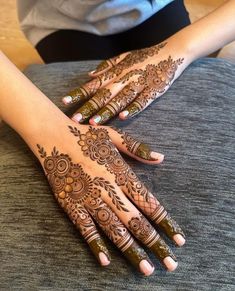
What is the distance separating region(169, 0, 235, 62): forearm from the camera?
2.93 ft

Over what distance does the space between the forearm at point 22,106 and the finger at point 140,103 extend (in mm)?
111

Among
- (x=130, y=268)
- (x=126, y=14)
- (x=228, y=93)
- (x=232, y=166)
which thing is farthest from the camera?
(x=126, y=14)

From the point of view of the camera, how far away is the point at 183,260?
644 mm

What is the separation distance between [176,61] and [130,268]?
42 centimetres

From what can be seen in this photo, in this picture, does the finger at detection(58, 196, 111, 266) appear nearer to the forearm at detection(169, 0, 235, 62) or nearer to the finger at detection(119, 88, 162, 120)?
the finger at detection(119, 88, 162, 120)

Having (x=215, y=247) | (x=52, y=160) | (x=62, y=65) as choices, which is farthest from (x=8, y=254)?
(x=62, y=65)

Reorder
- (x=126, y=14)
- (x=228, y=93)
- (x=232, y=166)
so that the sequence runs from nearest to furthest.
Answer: (x=232, y=166), (x=228, y=93), (x=126, y=14)

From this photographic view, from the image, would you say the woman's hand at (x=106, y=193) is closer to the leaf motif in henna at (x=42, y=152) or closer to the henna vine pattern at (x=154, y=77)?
the leaf motif in henna at (x=42, y=152)

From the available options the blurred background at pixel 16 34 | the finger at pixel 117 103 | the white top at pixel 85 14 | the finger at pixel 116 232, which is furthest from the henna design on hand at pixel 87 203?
the blurred background at pixel 16 34

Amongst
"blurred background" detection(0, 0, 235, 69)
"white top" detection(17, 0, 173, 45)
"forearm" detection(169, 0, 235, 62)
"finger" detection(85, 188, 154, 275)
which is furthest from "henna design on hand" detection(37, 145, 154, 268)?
"blurred background" detection(0, 0, 235, 69)

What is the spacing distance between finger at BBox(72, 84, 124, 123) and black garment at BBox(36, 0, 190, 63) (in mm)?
394

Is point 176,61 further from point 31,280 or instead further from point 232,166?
point 31,280

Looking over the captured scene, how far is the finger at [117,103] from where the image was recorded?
76cm

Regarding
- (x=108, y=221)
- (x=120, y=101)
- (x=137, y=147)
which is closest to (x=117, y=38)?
(x=120, y=101)
